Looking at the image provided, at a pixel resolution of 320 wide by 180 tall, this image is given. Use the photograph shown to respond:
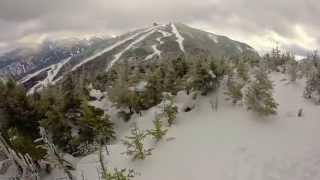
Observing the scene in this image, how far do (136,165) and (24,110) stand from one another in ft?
53.5

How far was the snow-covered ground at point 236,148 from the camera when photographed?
76.4ft

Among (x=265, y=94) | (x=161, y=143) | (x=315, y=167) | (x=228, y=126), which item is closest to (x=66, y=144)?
(x=161, y=143)

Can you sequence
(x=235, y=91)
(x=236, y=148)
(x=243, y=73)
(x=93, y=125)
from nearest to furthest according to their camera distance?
(x=236, y=148) < (x=235, y=91) < (x=93, y=125) < (x=243, y=73)

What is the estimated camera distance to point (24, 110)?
130ft

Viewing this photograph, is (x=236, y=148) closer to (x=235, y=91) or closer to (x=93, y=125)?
(x=235, y=91)

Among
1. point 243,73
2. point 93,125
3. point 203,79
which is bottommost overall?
point 93,125

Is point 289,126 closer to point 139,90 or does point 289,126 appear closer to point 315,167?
point 315,167

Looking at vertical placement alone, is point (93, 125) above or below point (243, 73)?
below

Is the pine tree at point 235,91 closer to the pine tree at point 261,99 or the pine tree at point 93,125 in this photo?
the pine tree at point 261,99

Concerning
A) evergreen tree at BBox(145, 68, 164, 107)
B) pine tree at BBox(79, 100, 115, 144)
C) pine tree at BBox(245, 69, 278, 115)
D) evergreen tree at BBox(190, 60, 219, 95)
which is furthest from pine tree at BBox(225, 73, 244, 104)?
pine tree at BBox(79, 100, 115, 144)

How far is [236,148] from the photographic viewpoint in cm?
2633

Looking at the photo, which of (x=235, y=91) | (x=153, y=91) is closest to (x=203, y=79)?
(x=235, y=91)

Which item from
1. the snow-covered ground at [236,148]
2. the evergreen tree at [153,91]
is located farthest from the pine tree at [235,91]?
the evergreen tree at [153,91]

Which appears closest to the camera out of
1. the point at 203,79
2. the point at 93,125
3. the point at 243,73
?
the point at 93,125
